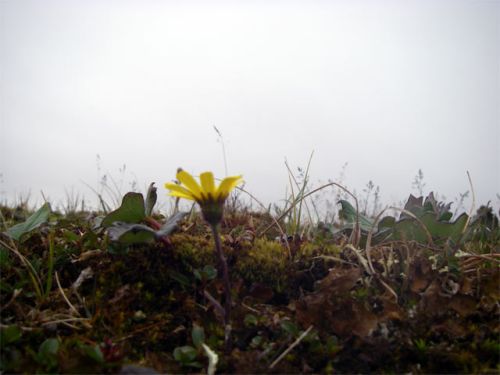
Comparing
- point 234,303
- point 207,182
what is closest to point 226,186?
point 207,182

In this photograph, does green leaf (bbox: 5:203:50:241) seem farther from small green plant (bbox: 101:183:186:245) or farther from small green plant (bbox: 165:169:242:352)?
small green plant (bbox: 165:169:242:352)

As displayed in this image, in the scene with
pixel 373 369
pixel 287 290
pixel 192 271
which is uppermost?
pixel 192 271

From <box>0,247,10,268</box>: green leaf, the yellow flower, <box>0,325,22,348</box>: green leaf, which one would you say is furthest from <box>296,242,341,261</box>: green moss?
<box>0,247,10,268</box>: green leaf

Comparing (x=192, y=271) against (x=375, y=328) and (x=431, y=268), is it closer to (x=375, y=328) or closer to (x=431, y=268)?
(x=375, y=328)

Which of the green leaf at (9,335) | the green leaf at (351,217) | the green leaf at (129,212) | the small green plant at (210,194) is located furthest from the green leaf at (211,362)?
the green leaf at (351,217)

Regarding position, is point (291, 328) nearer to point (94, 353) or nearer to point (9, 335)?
point (94, 353)

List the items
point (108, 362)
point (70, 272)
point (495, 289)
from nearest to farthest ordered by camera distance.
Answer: point (108, 362)
point (495, 289)
point (70, 272)

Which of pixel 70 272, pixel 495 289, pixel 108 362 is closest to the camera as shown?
pixel 108 362

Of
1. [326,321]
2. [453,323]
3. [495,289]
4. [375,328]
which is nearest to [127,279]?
[326,321]
